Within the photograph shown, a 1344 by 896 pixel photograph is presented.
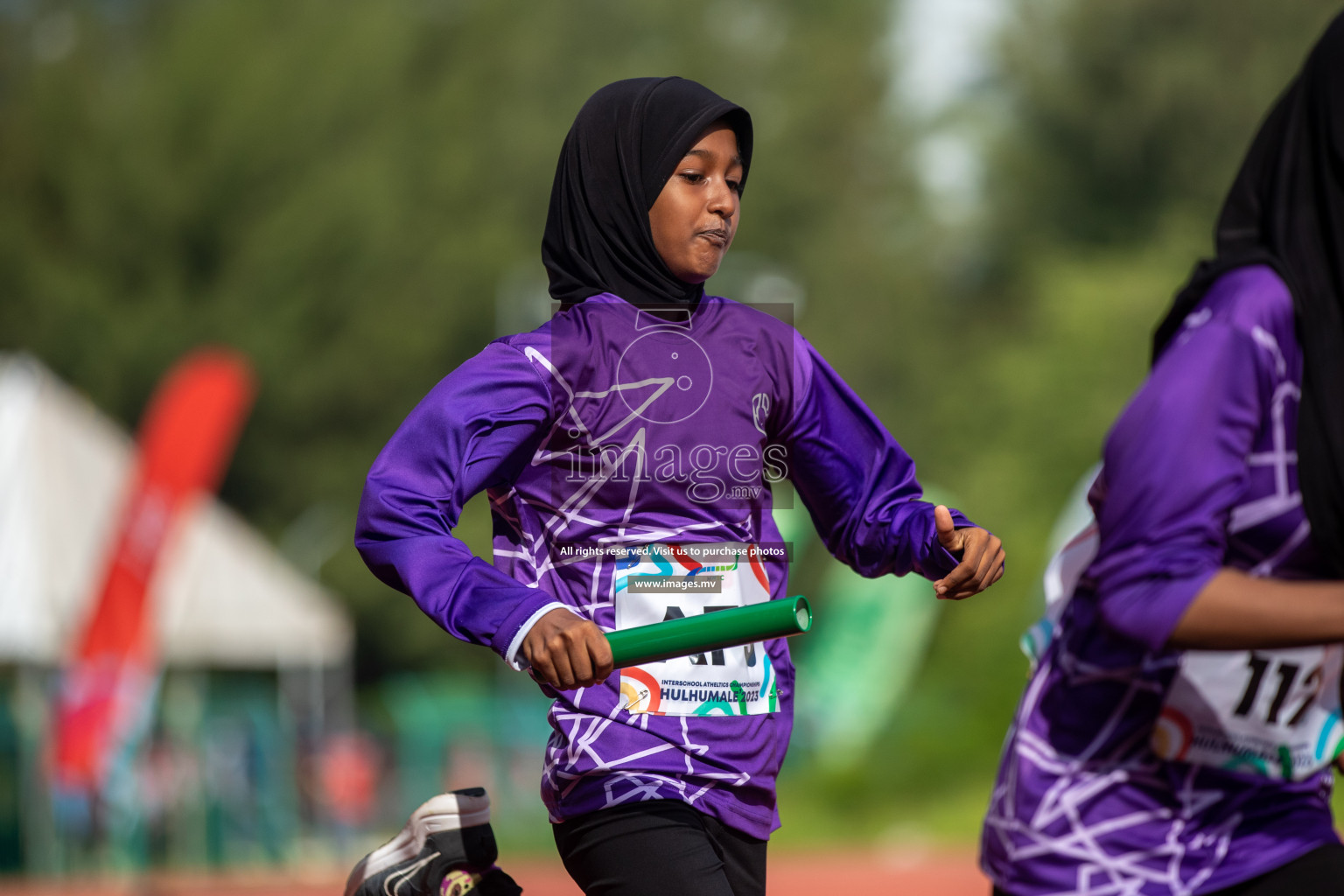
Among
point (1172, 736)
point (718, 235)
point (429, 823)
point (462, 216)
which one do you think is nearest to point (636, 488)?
point (718, 235)

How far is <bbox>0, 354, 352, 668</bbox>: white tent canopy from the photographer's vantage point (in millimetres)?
13969

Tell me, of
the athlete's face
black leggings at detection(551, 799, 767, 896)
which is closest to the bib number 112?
black leggings at detection(551, 799, 767, 896)

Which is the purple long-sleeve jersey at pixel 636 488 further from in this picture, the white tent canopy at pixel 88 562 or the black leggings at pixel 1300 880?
the white tent canopy at pixel 88 562

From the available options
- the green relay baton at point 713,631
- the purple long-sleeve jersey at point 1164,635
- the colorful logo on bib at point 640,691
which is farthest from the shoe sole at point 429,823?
the purple long-sleeve jersey at point 1164,635

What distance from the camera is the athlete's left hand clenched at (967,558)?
2.90 m

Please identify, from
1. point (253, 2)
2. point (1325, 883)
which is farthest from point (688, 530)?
point (253, 2)

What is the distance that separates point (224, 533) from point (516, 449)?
15805 millimetres

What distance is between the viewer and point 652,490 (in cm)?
299

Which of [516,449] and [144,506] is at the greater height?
[144,506]

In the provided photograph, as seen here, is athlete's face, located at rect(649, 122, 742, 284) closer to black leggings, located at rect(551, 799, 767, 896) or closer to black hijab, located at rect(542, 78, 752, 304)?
black hijab, located at rect(542, 78, 752, 304)

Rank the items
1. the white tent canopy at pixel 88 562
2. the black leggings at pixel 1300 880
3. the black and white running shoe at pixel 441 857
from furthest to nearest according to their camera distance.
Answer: the white tent canopy at pixel 88 562 → the black and white running shoe at pixel 441 857 → the black leggings at pixel 1300 880

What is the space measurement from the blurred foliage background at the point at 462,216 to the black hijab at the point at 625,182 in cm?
2397

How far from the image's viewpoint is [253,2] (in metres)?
36.0

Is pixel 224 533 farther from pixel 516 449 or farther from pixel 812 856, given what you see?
pixel 516 449
